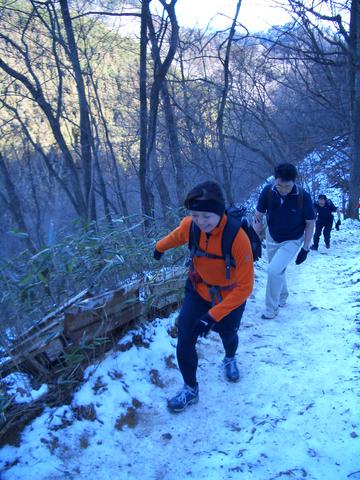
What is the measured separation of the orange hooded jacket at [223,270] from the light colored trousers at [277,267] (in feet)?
6.27

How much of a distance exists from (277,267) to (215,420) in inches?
84.7

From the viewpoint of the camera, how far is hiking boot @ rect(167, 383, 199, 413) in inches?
120

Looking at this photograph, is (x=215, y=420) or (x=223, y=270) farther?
(x=215, y=420)

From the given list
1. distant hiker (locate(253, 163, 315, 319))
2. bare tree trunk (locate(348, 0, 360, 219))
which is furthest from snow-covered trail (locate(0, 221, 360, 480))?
bare tree trunk (locate(348, 0, 360, 219))

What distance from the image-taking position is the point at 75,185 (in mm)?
10328

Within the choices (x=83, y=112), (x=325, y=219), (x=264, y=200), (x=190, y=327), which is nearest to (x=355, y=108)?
(x=325, y=219)

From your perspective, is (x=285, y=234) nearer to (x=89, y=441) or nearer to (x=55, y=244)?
(x=55, y=244)

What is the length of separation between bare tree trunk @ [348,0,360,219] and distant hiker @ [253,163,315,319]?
9.66 m

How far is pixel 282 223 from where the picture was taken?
4.53 m

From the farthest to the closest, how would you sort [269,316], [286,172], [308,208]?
[269,316]
[308,208]
[286,172]

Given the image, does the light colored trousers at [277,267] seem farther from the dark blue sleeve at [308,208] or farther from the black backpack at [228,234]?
the black backpack at [228,234]

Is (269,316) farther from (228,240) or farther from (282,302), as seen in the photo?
(228,240)

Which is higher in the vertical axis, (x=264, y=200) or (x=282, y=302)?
(x=264, y=200)

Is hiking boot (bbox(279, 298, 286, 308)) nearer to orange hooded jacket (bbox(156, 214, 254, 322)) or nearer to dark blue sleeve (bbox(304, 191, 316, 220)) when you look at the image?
dark blue sleeve (bbox(304, 191, 316, 220))
